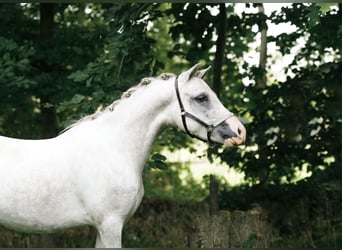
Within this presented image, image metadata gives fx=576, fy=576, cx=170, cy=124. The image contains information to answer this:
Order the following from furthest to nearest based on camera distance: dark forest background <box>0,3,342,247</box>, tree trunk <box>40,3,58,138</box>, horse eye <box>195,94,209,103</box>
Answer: tree trunk <box>40,3,58,138</box>
dark forest background <box>0,3,342,247</box>
horse eye <box>195,94,209,103</box>

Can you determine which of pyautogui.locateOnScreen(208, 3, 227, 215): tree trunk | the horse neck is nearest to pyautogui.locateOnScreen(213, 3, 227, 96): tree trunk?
pyautogui.locateOnScreen(208, 3, 227, 215): tree trunk

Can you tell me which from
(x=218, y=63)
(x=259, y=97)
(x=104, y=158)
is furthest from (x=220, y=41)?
(x=104, y=158)

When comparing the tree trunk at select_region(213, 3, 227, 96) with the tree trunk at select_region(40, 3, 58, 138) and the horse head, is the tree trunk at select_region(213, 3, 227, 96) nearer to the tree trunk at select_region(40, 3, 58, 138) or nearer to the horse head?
the tree trunk at select_region(40, 3, 58, 138)

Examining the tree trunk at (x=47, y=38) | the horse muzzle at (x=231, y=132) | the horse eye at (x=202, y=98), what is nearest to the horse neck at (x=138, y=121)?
the horse eye at (x=202, y=98)

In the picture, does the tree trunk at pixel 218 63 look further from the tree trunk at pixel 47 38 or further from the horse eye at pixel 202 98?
the horse eye at pixel 202 98

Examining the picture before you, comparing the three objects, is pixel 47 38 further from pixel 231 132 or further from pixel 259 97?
pixel 231 132

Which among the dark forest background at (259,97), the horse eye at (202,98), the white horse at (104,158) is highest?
the horse eye at (202,98)

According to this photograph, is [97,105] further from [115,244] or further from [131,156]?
[115,244]

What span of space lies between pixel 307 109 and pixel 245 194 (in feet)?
4.48

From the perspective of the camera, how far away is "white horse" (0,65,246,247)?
3.63m

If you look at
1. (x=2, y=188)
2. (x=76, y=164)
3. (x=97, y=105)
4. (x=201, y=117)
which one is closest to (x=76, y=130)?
(x=76, y=164)

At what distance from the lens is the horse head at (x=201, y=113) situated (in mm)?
3709

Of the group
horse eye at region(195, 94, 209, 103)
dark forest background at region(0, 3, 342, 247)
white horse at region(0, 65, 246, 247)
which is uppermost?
horse eye at region(195, 94, 209, 103)

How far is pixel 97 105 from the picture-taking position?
504 cm
